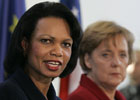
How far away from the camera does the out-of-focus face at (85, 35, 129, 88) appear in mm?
2621

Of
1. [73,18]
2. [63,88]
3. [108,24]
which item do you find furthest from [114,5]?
[73,18]

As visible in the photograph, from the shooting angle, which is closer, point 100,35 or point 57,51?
point 57,51

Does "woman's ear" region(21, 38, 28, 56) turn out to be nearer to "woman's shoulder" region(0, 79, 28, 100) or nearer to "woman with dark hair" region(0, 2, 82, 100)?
"woman with dark hair" region(0, 2, 82, 100)

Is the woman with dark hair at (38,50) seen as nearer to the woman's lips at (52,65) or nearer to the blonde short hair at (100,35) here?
the woman's lips at (52,65)

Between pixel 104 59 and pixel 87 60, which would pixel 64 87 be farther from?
pixel 104 59

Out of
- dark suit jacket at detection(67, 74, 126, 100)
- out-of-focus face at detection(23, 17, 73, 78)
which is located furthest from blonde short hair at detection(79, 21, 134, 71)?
out-of-focus face at detection(23, 17, 73, 78)

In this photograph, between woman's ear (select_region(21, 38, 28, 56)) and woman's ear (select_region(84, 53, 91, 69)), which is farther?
woman's ear (select_region(84, 53, 91, 69))

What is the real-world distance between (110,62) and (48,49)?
0.99 m

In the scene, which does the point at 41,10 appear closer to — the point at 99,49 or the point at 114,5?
the point at 99,49

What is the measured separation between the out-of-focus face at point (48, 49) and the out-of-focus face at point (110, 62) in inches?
34.3

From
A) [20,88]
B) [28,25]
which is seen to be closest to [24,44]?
[28,25]

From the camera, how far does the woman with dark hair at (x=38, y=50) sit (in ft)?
5.73

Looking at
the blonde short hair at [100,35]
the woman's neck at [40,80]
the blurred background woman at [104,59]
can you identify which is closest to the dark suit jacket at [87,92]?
the blurred background woman at [104,59]

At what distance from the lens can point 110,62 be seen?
2.64m
